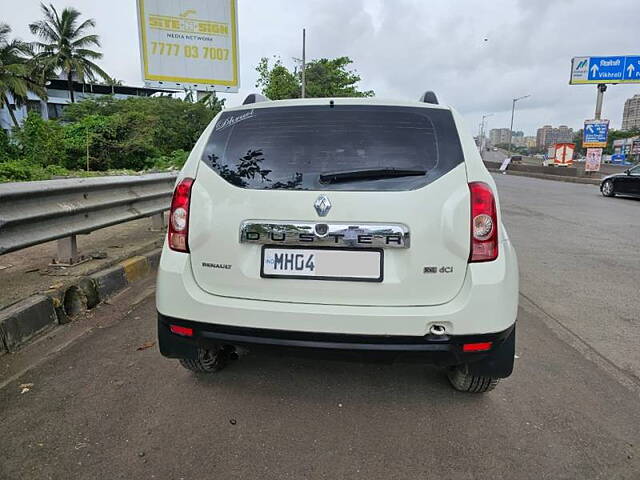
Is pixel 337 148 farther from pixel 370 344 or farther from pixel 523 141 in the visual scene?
pixel 523 141

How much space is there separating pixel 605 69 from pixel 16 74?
41837mm

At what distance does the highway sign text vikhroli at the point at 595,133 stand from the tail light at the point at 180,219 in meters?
29.8

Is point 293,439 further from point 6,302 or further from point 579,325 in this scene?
point 579,325

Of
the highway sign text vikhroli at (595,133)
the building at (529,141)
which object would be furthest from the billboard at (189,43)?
the building at (529,141)

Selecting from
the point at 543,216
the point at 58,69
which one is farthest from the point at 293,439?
the point at 58,69

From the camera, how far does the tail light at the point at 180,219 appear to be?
7.49 feet

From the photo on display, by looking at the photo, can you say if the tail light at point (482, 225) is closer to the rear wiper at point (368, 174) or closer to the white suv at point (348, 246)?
the white suv at point (348, 246)

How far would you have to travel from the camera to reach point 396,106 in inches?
91.9

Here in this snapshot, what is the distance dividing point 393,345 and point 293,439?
69 cm

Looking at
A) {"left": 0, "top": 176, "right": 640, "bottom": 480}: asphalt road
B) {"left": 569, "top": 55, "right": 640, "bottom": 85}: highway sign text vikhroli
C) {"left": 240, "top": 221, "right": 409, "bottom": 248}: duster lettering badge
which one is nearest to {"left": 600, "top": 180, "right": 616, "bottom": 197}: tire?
{"left": 0, "top": 176, "right": 640, "bottom": 480}: asphalt road

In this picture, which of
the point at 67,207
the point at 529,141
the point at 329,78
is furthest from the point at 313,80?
the point at 529,141

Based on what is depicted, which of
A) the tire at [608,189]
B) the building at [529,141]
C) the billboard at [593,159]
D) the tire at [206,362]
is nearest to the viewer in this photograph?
the tire at [206,362]

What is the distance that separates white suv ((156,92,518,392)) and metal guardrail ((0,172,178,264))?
163 cm

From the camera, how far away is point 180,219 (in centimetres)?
230
